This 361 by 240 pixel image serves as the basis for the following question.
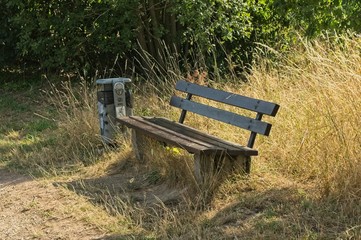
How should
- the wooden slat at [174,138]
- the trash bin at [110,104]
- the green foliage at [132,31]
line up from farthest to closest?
the green foliage at [132,31] < the trash bin at [110,104] < the wooden slat at [174,138]

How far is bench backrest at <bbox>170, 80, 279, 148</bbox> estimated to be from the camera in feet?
18.7

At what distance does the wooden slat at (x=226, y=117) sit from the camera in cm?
572

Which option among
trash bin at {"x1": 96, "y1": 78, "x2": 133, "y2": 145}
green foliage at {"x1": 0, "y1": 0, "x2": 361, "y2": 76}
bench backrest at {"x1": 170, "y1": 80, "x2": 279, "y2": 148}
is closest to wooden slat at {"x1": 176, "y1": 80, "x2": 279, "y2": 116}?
bench backrest at {"x1": 170, "y1": 80, "x2": 279, "y2": 148}

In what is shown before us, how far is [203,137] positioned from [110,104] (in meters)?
2.03

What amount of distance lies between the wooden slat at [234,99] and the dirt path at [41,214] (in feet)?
5.65

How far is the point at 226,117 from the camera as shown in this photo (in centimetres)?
625

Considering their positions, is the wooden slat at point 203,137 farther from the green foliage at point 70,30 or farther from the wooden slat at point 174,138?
the green foliage at point 70,30

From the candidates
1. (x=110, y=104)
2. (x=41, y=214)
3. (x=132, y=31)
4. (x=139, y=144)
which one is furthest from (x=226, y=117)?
(x=132, y=31)

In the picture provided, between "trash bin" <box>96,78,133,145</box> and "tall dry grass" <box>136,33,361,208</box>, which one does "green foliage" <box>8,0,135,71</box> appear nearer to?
"trash bin" <box>96,78,133,145</box>

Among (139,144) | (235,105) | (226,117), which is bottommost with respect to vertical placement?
(139,144)

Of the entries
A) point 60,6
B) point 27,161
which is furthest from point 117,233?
point 60,6

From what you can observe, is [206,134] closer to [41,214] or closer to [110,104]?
[41,214]

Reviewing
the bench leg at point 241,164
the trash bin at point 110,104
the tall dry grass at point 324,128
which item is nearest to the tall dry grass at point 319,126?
the tall dry grass at point 324,128

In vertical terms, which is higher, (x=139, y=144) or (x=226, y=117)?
(x=226, y=117)
